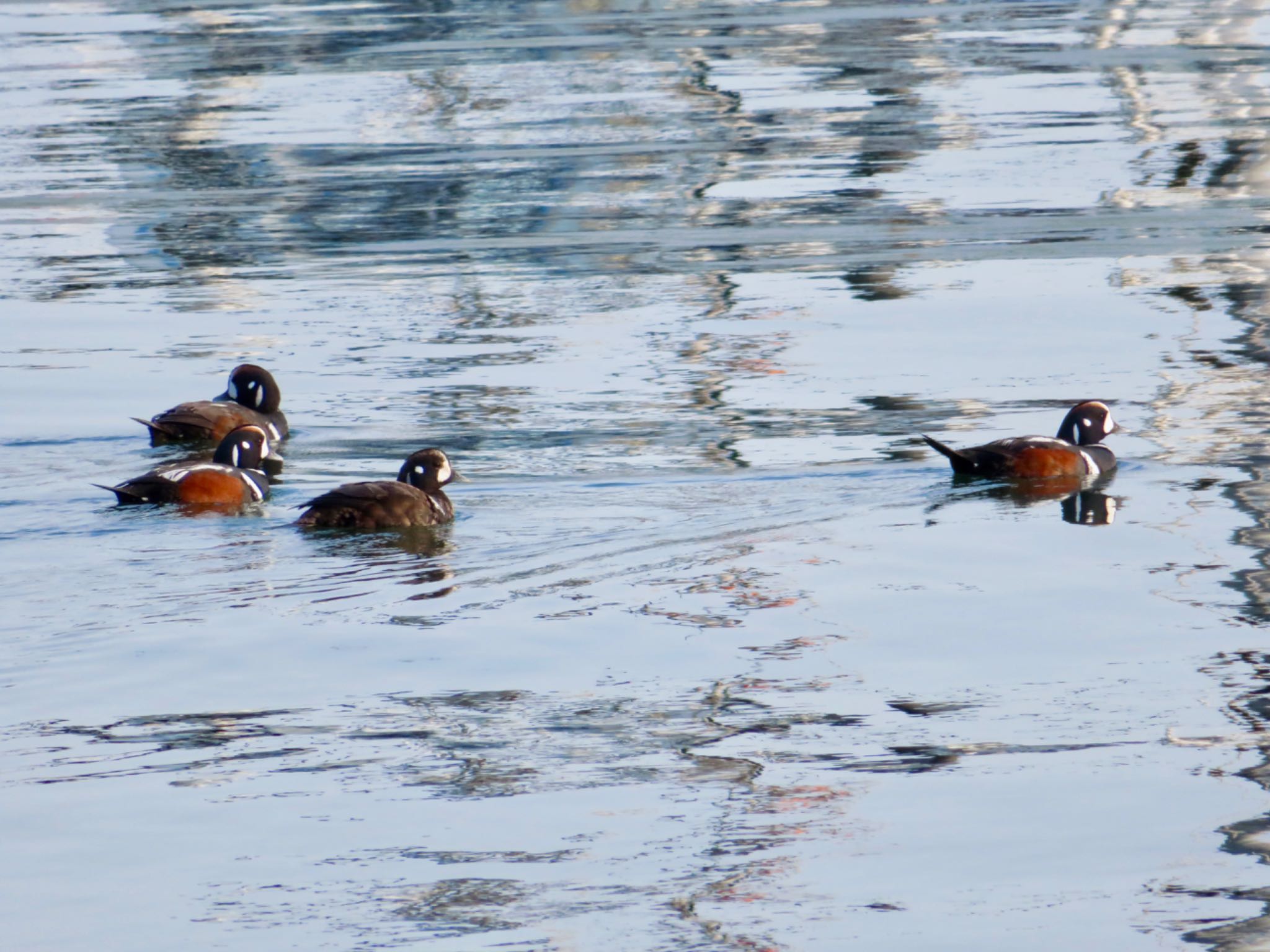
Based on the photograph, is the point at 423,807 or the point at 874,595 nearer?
the point at 423,807

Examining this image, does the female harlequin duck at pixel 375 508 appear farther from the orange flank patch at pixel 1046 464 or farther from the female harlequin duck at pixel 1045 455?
the orange flank patch at pixel 1046 464

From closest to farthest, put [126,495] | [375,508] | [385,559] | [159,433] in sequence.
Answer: [385,559]
[375,508]
[126,495]
[159,433]

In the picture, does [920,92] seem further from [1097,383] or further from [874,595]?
[874,595]

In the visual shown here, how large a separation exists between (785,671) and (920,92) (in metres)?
16.5

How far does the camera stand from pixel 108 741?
7035 millimetres

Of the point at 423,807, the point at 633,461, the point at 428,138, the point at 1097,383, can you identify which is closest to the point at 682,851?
the point at 423,807

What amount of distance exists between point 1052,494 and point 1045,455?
0.61 ft

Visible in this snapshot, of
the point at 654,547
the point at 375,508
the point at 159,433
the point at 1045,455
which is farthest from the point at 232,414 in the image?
the point at 1045,455

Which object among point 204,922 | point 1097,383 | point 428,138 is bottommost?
point 204,922

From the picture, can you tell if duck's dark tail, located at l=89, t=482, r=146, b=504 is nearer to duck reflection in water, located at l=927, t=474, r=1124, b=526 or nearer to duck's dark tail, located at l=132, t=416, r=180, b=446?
Result: duck's dark tail, located at l=132, t=416, r=180, b=446

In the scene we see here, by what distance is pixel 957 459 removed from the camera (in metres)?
10.5

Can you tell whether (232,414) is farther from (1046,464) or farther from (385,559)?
(1046,464)

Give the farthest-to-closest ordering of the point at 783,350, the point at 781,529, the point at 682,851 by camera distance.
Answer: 1. the point at 783,350
2. the point at 781,529
3. the point at 682,851

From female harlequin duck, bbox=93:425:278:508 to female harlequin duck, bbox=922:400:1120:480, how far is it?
10.5 ft
